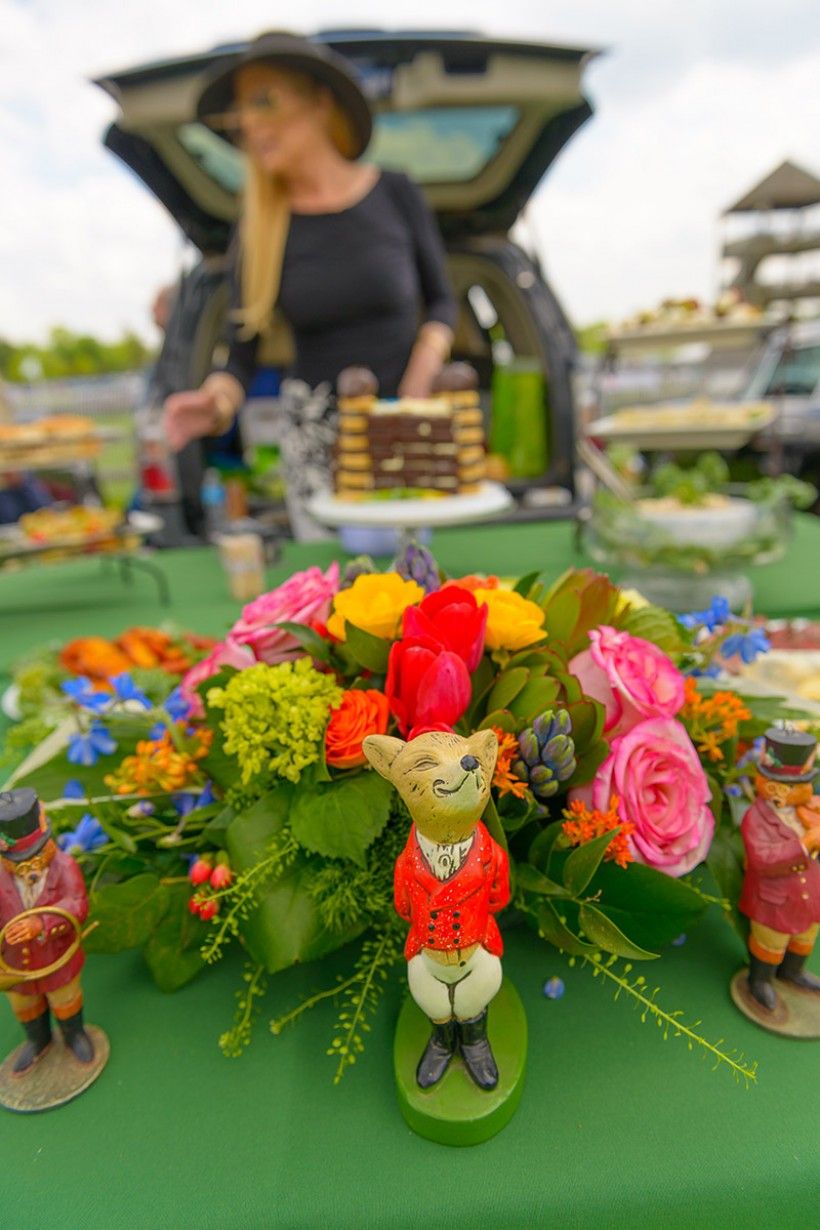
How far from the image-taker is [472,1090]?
47 cm

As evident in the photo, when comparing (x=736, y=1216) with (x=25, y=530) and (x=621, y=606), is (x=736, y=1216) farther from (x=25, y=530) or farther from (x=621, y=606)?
(x=25, y=530)

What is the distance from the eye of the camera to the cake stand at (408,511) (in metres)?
1.49

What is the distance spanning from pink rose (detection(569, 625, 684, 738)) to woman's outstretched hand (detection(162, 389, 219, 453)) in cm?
142

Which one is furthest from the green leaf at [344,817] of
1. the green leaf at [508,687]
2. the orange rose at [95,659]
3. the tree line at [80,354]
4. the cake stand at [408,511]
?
the tree line at [80,354]

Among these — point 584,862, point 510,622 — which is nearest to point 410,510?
point 510,622

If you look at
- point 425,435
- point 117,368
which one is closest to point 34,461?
point 425,435

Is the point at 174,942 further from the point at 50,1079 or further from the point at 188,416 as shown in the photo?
the point at 188,416

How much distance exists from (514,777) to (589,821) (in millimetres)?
63

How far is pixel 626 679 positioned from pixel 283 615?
290mm

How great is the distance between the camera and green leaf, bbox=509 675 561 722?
0.52m

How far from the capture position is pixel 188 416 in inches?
68.2

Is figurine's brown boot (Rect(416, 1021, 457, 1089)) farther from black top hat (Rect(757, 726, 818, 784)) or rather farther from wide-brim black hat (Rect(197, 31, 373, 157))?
wide-brim black hat (Rect(197, 31, 373, 157))

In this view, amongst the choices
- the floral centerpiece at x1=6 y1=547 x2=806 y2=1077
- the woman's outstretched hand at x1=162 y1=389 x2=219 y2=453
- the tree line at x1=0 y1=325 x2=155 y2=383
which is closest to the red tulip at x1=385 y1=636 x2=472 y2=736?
the floral centerpiece at x1=6 y1=547 x2=806 y2=1077

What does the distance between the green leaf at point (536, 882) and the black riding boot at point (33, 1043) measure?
361mm
